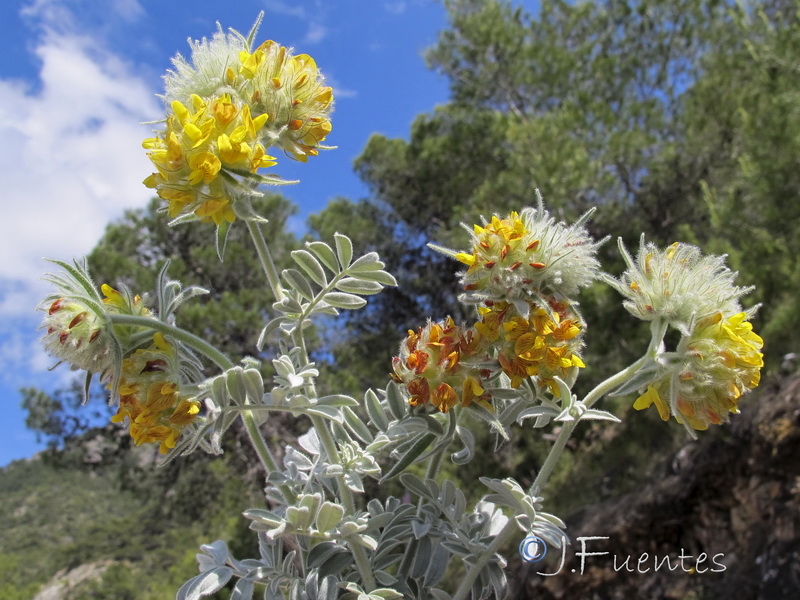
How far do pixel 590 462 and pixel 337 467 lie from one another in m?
8.32

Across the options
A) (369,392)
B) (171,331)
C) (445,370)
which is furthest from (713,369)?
(171,331)

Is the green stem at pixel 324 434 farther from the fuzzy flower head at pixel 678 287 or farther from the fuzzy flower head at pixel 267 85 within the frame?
the fuzzy flower head at pixel 678 287

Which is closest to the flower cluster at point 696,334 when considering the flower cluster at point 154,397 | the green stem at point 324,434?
the green stem at point 324,434

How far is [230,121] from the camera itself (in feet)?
3.62

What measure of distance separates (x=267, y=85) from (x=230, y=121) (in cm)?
15

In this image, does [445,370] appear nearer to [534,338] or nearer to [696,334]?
[534,338]

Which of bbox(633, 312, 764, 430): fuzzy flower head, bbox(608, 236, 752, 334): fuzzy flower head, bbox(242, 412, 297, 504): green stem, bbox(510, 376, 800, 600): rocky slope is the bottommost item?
bbox(510, 376, 800, 600): rocky slope

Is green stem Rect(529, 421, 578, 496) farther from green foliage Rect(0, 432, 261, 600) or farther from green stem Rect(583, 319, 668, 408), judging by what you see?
green foliage Rect(0, 432, 261, 600)

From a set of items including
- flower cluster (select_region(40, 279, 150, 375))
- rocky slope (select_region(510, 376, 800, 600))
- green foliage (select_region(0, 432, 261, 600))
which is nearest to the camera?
flower cluster (select_region(40, 279, 150, 375))

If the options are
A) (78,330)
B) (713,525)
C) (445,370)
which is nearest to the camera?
(78,330)

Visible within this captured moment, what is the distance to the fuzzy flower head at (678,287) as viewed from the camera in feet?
3.85

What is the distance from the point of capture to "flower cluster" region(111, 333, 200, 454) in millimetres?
1079

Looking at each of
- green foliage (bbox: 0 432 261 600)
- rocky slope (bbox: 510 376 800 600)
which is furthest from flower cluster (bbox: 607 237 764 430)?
green foliage (bbox: 0 432 261 600)

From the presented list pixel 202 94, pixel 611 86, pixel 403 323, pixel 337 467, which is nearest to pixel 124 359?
pixel 337 467
